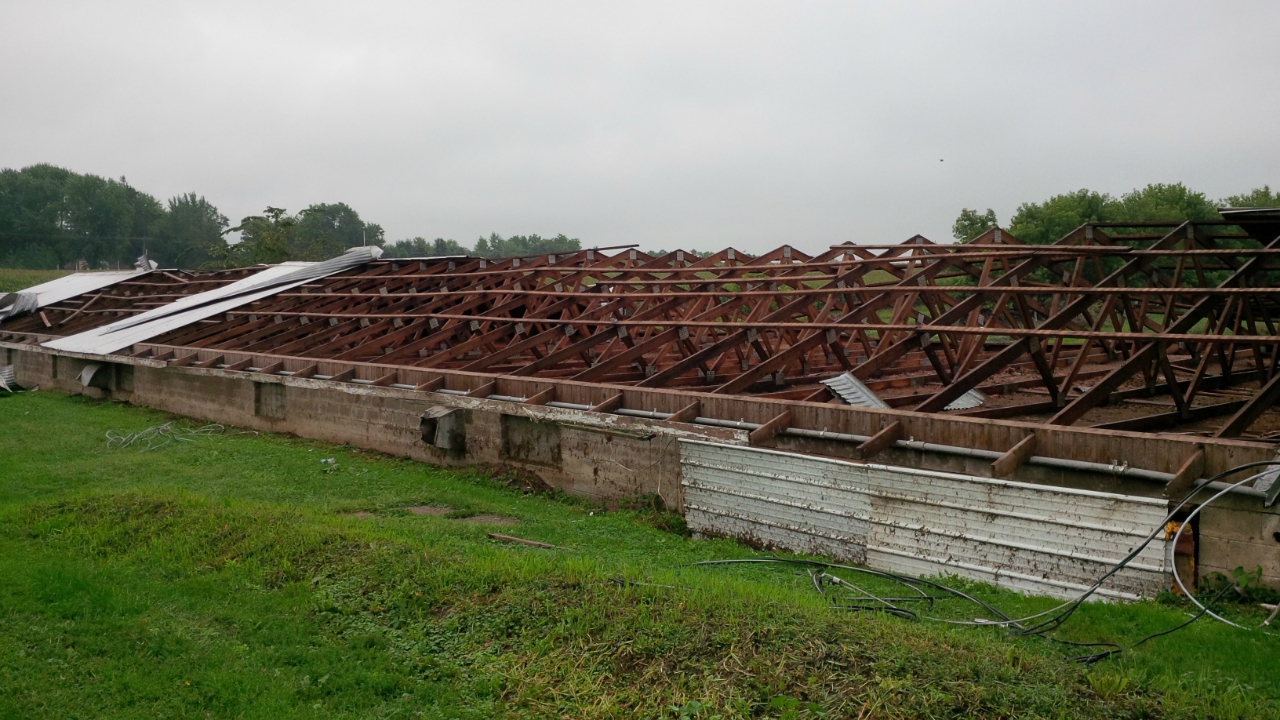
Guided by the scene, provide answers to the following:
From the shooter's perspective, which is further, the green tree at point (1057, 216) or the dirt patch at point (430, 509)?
the green tree at point (1057, 216)

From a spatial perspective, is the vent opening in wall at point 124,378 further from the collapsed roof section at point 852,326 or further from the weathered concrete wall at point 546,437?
the collapsed roof section at point 852,326

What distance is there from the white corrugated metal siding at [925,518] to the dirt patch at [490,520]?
2.03 meters

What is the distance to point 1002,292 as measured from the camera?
38.3ft

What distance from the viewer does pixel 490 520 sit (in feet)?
33.6

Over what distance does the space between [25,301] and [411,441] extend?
911 inches

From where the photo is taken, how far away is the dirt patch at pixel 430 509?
34.5ft

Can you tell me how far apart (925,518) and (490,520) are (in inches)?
189

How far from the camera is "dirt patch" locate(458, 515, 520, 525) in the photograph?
33.0 ft

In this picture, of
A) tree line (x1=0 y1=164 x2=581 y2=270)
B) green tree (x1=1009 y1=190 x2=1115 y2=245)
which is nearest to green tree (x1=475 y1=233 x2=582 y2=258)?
tree line (x1=0 y1=164 x2=581 y2=270)

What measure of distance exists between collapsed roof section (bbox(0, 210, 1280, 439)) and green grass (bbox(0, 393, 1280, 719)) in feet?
11.9

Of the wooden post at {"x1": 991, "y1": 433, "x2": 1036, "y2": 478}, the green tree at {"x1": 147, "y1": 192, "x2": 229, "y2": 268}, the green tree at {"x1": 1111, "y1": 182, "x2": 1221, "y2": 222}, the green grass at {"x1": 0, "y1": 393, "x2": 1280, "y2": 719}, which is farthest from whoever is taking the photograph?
the green tree at {"x1": 147, "y1": 192, "x2": 229, "y2": 268}

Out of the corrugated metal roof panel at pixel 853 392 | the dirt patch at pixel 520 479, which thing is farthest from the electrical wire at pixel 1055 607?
the dirt patch at pixel 520 479

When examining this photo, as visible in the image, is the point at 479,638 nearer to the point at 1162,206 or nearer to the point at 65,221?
the point at 1162,206

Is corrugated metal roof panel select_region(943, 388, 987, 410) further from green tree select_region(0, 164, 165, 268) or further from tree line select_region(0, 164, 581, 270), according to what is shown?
green tree select_region(0, 164, 165, 268)
